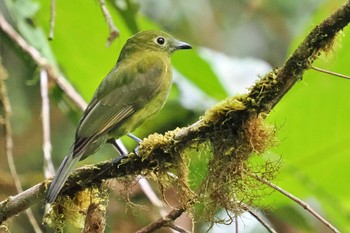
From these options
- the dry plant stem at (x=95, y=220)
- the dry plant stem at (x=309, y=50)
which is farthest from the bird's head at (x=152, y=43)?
the dry plant stem at (x=309, y=50)

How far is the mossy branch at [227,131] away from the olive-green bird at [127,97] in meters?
0.18

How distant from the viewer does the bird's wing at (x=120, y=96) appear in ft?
11.6

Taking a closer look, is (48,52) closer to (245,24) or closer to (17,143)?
(17,143)

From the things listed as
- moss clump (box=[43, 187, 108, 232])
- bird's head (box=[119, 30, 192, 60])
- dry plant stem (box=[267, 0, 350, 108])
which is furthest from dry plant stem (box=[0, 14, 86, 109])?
dry plant stem (box=[267, 0, 350, 108])

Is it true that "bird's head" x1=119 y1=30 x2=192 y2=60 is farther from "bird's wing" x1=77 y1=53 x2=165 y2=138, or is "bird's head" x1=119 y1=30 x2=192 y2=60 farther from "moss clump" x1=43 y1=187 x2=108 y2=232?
"moss clump" x1=43 y1=187 x2=108 y2=232

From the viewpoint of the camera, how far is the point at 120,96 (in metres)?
3.71

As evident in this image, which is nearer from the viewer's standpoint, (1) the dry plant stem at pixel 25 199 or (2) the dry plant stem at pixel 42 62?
(1) the dry plant stem at pixel 25 199

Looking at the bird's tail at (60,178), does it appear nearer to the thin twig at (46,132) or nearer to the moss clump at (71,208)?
the moss clump at (71,208)

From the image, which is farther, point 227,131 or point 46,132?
point 46,132

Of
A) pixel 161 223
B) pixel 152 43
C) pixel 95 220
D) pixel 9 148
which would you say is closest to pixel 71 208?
pixel 95 220

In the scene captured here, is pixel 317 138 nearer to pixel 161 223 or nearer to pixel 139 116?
pixel 139 116

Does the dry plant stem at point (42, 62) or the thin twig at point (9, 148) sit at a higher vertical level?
the dry plant stem at point (42, 62)

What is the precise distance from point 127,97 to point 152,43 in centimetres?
56

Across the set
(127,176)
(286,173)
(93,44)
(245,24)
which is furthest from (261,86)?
(245,24)
